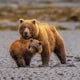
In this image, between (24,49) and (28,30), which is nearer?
(28,30)

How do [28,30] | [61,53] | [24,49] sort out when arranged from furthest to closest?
1. [61,53]
2. [24,49]
3. [28,30]

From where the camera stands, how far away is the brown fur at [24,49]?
1172cm

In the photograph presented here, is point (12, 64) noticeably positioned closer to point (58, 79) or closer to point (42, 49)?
point (42, 49)

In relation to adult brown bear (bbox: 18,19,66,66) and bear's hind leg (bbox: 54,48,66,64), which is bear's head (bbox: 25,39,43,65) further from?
bear's hind leg (bbox: 54,48,66,64)

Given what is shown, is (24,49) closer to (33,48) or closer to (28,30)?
(33,48)

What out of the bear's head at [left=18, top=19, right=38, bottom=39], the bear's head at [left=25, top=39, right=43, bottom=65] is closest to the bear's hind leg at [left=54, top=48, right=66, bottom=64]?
the bear's head at [left=25, top=39, right=43, bottom=65]

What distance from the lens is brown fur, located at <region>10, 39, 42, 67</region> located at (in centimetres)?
1172

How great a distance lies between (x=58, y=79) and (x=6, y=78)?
104cm

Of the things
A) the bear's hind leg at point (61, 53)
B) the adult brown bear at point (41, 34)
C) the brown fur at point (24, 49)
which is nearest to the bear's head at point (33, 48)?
the brown fur at point (24, 49)

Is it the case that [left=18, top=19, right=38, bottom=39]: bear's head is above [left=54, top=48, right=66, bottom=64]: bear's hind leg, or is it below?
above

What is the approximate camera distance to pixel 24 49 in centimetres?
1176

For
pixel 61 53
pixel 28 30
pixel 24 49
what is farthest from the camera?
pixel 61 53

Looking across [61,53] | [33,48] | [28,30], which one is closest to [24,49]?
[33,48]

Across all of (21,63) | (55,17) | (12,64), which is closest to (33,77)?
(21,63)
